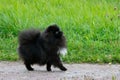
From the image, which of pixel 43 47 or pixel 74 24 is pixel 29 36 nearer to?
pixel 43 47

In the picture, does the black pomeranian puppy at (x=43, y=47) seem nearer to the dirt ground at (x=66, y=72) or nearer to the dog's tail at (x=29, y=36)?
the dog's tail at (x=29, y=36)

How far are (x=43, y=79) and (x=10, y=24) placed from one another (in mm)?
3659

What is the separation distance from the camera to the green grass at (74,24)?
9.55 meters

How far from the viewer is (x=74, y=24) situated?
11.0 m

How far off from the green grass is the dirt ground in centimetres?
46

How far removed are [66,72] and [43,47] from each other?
1.90 feet

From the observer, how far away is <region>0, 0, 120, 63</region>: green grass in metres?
9.55

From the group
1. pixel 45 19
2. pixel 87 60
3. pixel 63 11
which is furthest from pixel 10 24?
pixel 87 60

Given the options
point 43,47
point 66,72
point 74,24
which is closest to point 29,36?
point 43,47

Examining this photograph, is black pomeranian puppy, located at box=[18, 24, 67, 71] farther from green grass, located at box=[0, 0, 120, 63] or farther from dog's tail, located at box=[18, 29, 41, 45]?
green grass, located at box=[0, 0, 120, 63]

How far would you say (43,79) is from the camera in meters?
7.49

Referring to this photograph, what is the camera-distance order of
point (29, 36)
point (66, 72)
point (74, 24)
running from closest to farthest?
point (66, 72) → point (29, 36) → point (74, 24)

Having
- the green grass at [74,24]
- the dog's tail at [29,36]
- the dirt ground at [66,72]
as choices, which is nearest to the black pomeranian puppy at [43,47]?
the dog's tail at [29,36]

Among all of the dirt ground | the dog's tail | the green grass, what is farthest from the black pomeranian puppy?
the green grass
